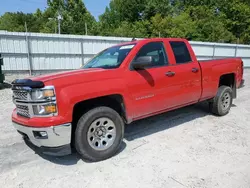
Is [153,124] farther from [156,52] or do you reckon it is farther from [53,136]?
[53,136]

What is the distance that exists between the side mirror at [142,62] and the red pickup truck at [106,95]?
0.04 ft

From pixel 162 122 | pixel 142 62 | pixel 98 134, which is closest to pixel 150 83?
pixel 142 62

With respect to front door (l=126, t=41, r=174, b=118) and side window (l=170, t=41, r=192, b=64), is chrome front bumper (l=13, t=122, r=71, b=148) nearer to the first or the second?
front door (l=126, t=41, r=174, b=118)

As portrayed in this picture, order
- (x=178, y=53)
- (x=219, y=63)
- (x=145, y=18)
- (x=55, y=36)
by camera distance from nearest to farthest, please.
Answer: (x=178, y=53) < (x=219, y=63) < (x=55, y=36) < (x=145, y=18)

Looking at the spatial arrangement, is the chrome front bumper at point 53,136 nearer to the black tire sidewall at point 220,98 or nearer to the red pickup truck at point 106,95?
the red pickup truck at point 106,95

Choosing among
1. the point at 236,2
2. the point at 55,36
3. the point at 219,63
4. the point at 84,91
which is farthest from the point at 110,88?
the point at 236,2

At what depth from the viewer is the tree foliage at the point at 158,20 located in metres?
31.0

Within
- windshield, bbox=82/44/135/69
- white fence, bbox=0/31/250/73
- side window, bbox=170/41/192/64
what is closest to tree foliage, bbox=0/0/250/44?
white fence, bbox=0/31/250/73

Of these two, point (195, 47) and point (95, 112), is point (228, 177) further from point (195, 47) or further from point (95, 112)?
point (195, 47)

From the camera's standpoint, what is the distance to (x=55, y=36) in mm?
12969

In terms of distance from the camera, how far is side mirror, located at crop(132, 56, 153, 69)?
3.41 meters

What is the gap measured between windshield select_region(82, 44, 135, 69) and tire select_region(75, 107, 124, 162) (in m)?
0.90

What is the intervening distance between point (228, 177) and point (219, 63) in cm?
310

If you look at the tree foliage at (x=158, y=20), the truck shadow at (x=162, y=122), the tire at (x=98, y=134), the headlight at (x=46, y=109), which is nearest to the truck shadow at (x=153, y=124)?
the truck shadow at (x=162, y=122)
